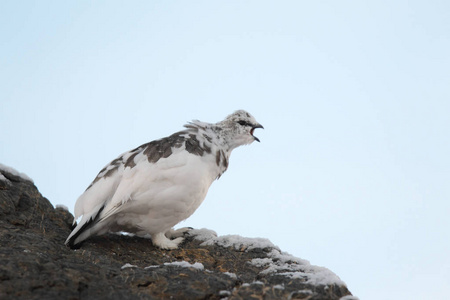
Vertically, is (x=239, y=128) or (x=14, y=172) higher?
(x=239, y=128)

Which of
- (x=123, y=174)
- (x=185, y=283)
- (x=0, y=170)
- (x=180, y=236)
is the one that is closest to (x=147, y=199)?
(x=123, y=174)

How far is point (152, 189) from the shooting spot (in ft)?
17.1

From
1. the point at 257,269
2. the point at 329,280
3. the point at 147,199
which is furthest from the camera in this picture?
the point at 147,199

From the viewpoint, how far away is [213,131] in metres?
6.19

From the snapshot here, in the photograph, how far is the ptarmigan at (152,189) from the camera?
17.0 feet

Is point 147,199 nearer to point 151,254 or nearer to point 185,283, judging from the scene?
point 151,254

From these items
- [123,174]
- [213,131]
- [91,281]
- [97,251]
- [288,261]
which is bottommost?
[91,281]

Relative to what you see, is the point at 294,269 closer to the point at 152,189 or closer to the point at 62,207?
the point at 152,189

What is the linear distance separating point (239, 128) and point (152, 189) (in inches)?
60.7

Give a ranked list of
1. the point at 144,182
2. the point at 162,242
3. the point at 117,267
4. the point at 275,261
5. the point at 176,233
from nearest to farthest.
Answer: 1. the point at 117,267
2. the point at 275,261
3. the point at 144,182
4. the point at 162,242
5. the point at 176,233

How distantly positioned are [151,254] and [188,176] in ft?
3.10

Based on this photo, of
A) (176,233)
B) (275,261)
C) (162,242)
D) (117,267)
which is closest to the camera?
(117,267)

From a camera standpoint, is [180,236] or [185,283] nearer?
[185,283]

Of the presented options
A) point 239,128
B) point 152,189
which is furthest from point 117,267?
point 239,128
